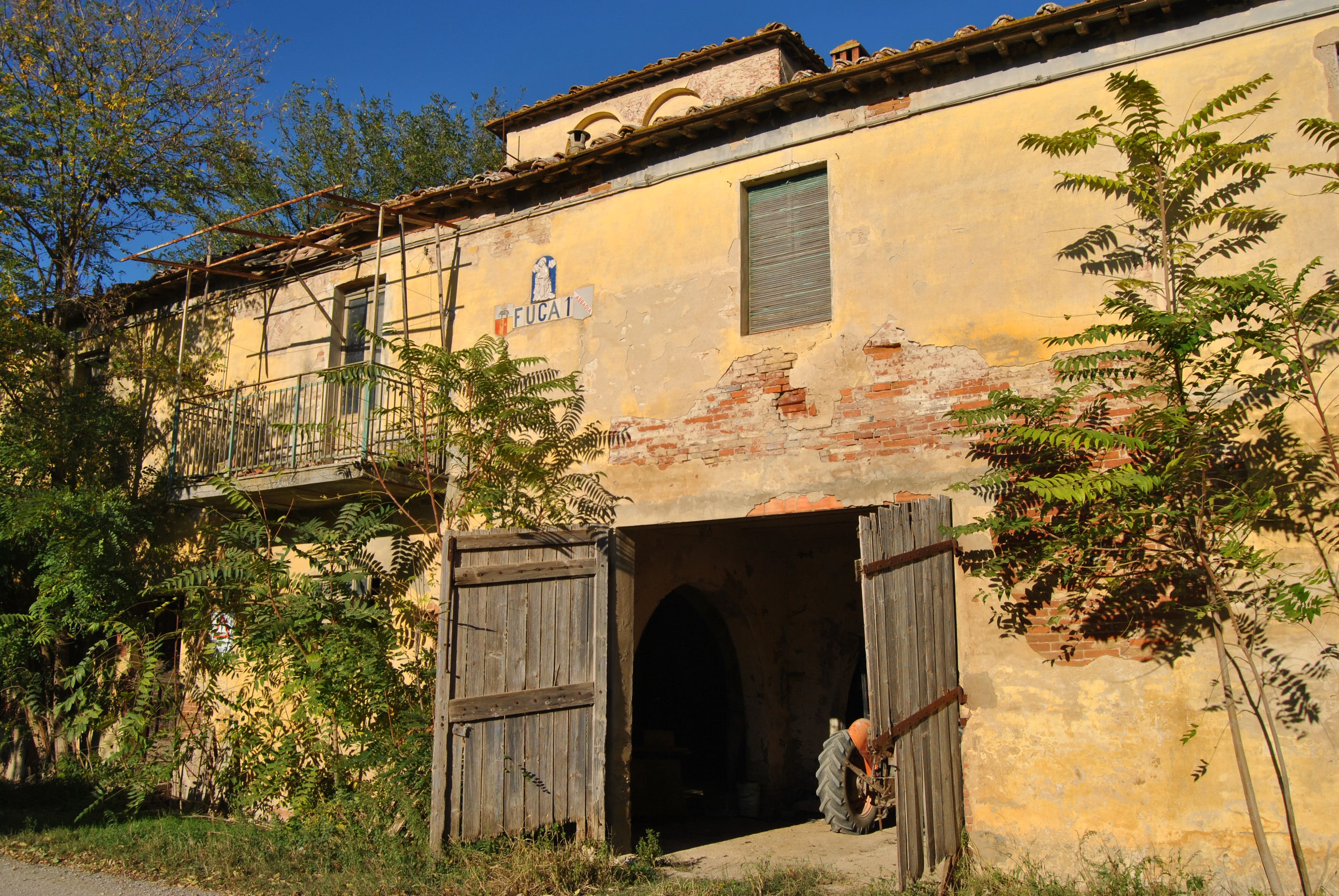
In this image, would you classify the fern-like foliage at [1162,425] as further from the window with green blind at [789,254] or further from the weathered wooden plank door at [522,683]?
the weathered wooden plank door at [522,683]

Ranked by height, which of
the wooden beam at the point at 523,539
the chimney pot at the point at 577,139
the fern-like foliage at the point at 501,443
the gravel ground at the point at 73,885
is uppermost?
the chimney pot at the point at 577,139

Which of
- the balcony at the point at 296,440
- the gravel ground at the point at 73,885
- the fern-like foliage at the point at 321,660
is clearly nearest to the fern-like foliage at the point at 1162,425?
the fern-like foliage at the point at 321,660

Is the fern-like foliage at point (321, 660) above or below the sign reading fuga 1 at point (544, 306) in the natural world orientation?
below

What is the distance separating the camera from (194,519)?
38.2 ft

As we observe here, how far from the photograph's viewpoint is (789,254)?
841 cm

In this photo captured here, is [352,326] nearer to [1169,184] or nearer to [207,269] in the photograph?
[207,269]

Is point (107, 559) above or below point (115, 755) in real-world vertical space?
above

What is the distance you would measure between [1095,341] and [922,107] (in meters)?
2.38

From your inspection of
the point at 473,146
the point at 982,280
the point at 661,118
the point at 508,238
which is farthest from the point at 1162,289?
the point at 473,146

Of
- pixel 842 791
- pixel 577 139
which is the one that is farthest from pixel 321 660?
pixel 577 139

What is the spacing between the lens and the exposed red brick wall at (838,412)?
23.8 ft

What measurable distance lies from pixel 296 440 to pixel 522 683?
4.12 meters

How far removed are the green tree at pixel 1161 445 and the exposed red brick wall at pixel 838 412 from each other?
0.30 m

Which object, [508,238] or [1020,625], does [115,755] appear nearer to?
[508,238]
